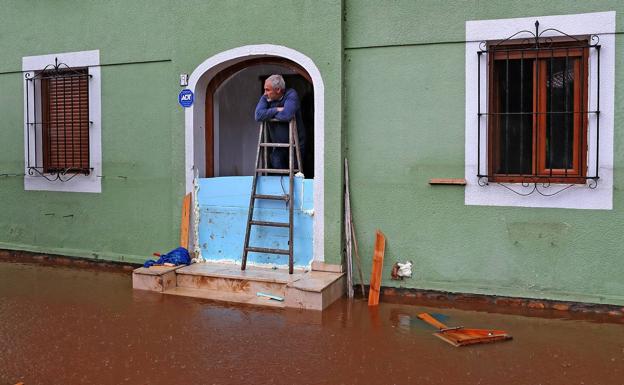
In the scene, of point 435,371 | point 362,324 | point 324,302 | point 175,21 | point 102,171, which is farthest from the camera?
point 102,171

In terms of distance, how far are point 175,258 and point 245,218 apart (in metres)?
0.90

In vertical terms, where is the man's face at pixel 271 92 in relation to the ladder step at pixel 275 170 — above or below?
above

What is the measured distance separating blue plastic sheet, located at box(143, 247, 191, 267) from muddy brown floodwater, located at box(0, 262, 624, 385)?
54cm

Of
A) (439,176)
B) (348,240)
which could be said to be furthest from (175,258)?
(439,176)

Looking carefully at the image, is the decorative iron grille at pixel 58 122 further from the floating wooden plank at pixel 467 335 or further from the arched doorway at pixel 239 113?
the floating wooden plank at pixel 467 335

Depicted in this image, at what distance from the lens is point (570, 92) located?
18.0 feet

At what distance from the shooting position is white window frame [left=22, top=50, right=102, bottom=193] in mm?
7391

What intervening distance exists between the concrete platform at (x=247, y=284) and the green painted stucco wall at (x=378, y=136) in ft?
1.57

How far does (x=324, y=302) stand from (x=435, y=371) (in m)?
1.67

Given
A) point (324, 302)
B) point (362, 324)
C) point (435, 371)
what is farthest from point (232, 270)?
point (435, 371)

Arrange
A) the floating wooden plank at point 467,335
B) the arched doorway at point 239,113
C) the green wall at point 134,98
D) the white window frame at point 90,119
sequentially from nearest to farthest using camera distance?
1. the floating wooden plank at point 467,335
2. the green wall at point 134,98
3. the arched doorway at point 239,113
4. the white window frame at point 90,119

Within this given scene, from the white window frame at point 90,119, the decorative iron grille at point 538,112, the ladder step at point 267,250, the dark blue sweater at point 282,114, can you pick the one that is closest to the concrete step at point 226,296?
the ladder step at point 267,250

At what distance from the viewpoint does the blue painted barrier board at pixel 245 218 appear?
20.5 ft

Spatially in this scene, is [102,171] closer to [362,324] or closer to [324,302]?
[324,302]
